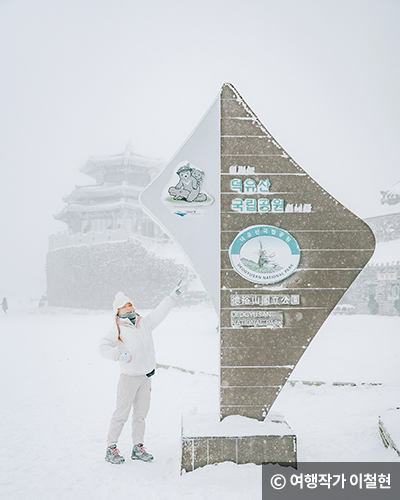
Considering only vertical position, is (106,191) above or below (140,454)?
above

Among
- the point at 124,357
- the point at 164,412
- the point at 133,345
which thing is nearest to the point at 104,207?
the point at 164,412

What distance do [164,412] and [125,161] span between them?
1858cm

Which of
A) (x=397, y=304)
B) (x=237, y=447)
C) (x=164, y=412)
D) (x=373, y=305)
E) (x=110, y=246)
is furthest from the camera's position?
(x=110, y=246)

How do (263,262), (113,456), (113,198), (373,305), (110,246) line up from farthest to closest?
(113,198)
(110,246)
(373,305)
(263,262)
(113,456)

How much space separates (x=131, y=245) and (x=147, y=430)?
16.1 m

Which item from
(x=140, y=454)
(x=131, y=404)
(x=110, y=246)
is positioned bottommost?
(x=140, y=454)

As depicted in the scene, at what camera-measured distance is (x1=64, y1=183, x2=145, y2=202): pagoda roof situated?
2058 cm

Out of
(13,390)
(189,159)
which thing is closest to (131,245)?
(13,390)

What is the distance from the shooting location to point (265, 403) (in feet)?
10.0

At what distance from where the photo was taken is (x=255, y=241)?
3082 millimetres

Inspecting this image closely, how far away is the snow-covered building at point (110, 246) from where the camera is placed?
19352 millimetres

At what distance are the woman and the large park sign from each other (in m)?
0.56

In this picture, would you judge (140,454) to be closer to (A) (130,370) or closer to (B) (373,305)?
(A) (130,370)

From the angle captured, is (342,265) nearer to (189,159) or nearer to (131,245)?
(189,159)
